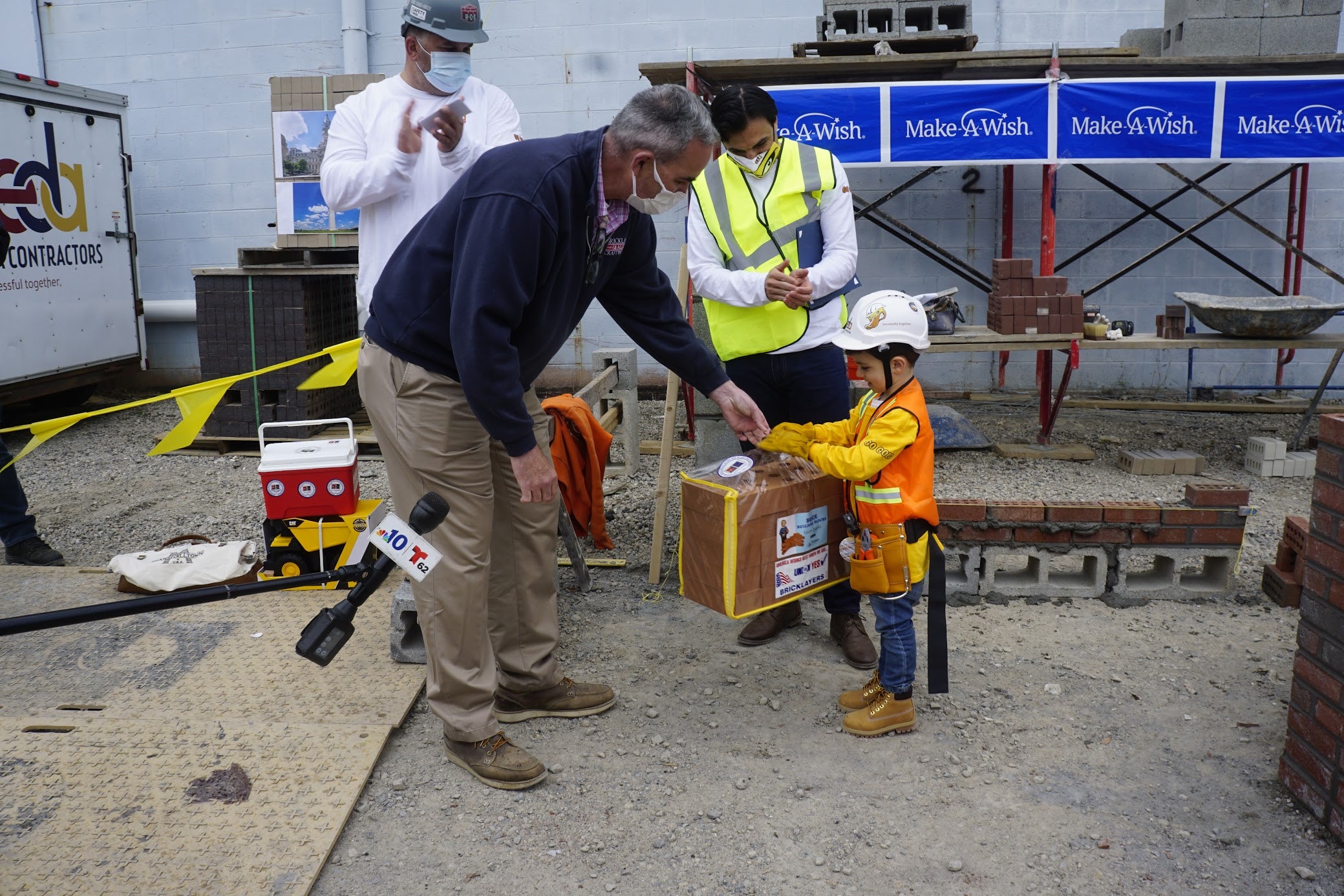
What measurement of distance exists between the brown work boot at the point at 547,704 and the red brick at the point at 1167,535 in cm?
229

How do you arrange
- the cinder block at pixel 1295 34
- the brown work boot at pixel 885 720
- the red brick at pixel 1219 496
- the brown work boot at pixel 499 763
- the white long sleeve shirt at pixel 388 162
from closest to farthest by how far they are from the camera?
1. the brown work boot at pixel 499 763
2. the brown work boot at pixel 885 720
3. the white long sleeve shirt at pixel 388 162
4. the red brick at pixel 1219 496
5. the cinder block at pixel 1295 34

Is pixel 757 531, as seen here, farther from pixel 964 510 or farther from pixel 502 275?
pixel 964 510

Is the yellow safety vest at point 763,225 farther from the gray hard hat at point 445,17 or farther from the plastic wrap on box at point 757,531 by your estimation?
the gray hard hat at point 445,17

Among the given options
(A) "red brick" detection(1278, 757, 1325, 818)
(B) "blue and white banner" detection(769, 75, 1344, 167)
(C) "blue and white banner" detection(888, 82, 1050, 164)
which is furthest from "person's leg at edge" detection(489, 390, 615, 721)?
(C) "blue and white banner" detection(888, 82, 1050, 164)

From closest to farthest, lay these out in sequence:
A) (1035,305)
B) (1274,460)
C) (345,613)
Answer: (345,613)
(1274,460)
(1035,305)

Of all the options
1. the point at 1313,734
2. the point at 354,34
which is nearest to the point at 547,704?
the point at 1313,734

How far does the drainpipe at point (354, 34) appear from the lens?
8641mm

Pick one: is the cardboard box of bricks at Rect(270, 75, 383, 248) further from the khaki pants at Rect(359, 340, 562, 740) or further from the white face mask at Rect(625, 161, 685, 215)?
the white face mask at Rect(625, 161, 685, 215)

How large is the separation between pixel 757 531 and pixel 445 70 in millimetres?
1889

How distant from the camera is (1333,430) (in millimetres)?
2725

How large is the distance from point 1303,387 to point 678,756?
741cm

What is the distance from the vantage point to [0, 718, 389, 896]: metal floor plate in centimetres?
253

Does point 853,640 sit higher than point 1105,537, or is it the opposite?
point 1105,537

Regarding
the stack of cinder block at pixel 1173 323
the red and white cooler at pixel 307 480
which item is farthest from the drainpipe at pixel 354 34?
the stack of cinder block at pixel 1173 323
